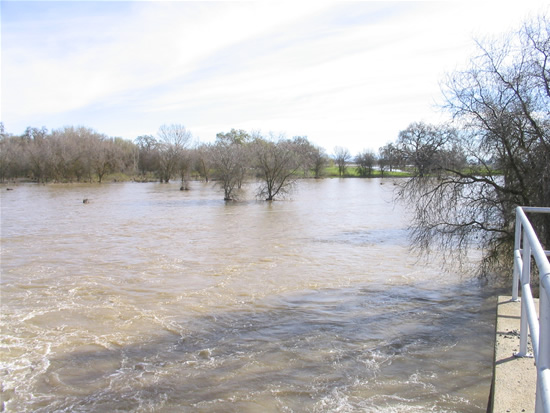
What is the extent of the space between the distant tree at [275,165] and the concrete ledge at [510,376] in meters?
30.4

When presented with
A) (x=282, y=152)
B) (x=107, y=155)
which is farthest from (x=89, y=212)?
(x=107, y=155)

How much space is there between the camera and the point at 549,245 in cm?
973

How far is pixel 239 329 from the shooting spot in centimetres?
807

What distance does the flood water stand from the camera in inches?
227

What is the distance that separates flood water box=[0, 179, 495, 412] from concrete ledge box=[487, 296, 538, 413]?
1.97 metres

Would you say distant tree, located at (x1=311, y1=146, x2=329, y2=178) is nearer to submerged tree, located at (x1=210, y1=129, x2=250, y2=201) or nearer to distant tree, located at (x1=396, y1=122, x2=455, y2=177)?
submerged tree, located at (x1=210, y1=129, x2=250, y2=201)

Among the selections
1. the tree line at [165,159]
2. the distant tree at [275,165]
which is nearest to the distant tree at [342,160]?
the tree line at [165,159]

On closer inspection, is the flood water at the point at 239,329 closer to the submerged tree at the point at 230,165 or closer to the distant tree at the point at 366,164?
the submerged tree at the point at 230,165

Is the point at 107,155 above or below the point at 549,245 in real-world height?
above

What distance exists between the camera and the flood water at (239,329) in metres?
5.78

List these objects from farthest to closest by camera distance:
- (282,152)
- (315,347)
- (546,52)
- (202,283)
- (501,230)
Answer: (282,152), (202,283), (501,230), (546,52), (315,347)

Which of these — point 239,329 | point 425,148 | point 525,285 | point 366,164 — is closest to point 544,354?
point 525,285

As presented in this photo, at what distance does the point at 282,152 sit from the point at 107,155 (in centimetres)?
4680

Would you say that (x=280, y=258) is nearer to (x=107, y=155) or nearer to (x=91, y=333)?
(x=91, y=333)
